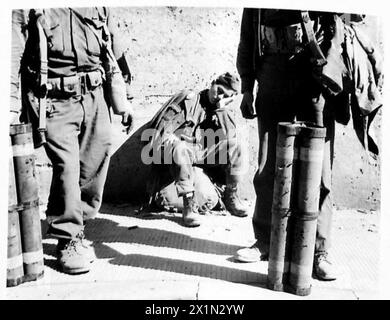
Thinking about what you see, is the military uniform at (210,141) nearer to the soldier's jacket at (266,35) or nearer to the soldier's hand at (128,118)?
the soldier's hand at (128,118)

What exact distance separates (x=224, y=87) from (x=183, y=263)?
5.74 ft

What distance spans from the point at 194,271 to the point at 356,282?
107cm

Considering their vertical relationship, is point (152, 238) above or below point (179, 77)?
below

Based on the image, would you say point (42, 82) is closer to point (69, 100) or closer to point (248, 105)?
point (69, 100)

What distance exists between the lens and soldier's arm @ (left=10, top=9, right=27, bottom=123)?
10.8 feet

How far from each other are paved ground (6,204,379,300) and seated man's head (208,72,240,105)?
1.09 meters

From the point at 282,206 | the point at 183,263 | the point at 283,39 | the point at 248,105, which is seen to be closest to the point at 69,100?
the point at 248,105

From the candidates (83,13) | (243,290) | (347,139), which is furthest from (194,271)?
(347,139)

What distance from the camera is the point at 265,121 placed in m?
3.71

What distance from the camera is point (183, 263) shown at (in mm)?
3738

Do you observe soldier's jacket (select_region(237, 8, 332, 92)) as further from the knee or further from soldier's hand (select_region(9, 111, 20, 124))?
soldier's hand (select_region(9, 111, 20, 124))

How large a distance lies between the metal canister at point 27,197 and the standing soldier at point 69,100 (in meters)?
0.17

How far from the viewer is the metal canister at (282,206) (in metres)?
3.13

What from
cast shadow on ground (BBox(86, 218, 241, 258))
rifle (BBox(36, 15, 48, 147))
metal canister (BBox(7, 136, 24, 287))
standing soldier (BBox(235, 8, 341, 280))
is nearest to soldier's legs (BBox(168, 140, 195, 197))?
cast shadow on ground (BBox(86, 218, 241, 258))
